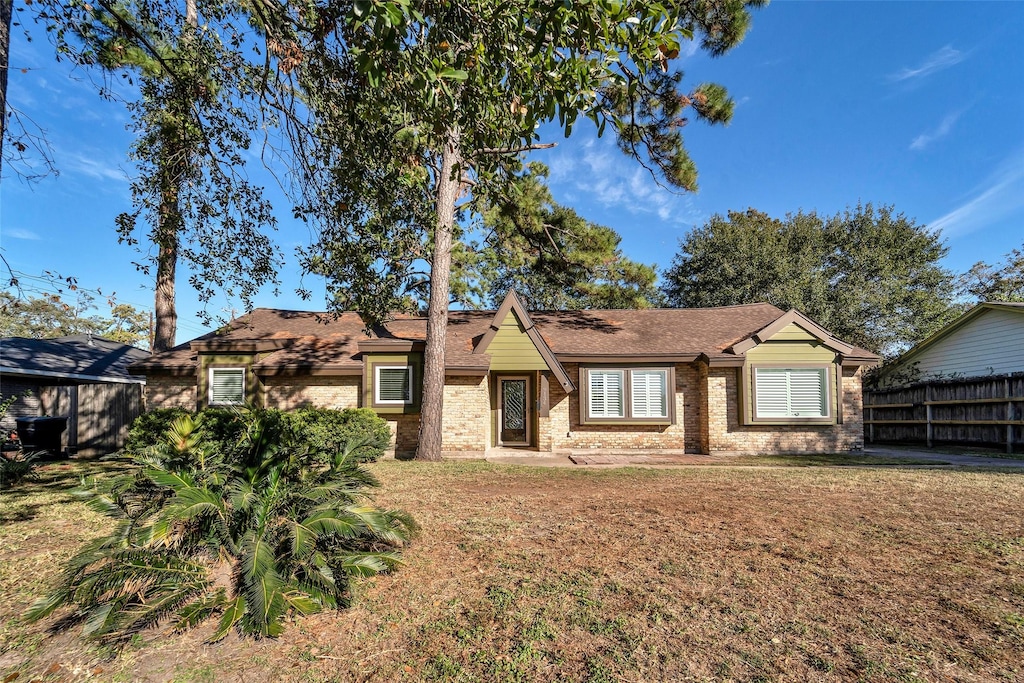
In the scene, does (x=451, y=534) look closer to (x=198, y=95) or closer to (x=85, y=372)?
(x=198, y=95)

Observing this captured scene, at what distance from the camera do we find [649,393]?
45.7 feet

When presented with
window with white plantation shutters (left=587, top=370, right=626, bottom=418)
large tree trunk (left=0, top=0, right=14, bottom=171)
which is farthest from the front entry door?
large tree trunk (left=0, top=0, right=14, bottom=171)

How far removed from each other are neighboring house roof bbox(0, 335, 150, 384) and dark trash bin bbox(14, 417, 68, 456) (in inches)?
191

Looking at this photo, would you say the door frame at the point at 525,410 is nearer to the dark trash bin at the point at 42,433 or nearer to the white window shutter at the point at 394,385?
the white window shutter at the point at 394,385

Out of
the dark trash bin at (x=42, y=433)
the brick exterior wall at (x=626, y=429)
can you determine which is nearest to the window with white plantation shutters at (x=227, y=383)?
the dark trash bin at (x=42, y=433)

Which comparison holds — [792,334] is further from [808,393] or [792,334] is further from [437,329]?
[437,329]

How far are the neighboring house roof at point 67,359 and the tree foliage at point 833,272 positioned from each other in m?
29.1

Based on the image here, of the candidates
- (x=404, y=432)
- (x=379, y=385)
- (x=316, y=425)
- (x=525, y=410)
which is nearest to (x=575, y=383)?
(x=525, y=410)

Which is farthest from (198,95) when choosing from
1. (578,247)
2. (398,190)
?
(578,247)

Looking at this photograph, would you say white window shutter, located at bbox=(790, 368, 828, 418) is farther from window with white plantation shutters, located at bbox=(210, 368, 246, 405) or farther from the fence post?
window with white plantation shutters, located at bbox=(210, 368, 246, 405)

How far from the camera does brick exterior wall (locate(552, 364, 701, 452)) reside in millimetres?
13875

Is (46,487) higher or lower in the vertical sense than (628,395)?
lower

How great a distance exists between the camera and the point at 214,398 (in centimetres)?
1334

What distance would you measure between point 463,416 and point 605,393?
4.36 metres
